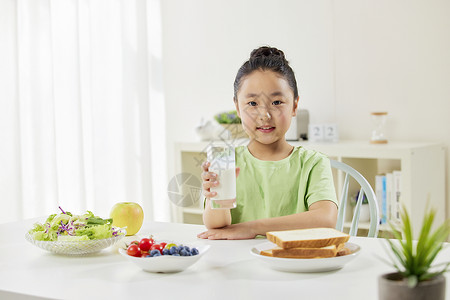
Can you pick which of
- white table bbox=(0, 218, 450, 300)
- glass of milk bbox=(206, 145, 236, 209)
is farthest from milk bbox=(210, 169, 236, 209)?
white table bbox=(0, 218, 450, 300)

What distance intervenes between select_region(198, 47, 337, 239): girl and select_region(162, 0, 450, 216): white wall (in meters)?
1.68

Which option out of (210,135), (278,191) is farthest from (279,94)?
(210,135)

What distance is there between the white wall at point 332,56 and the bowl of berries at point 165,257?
2.31 m

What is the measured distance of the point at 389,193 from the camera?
121 inches

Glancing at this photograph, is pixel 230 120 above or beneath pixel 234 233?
above

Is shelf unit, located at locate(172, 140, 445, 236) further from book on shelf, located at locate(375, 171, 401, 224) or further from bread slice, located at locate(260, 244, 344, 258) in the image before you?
bread slice, located at locate(260, 244, 344, 258)

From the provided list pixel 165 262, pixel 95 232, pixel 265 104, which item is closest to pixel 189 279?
pixel 165 262

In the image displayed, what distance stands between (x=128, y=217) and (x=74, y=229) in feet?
0.69

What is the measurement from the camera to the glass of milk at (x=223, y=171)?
1346mm

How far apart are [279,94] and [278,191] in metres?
0.30

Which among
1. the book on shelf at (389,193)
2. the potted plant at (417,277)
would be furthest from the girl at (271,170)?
the book on shelf at (389,193)

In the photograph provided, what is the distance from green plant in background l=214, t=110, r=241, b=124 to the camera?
11.8ft

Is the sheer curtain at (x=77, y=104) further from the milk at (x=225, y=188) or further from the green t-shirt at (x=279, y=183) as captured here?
the milk at (x=225, y=188)

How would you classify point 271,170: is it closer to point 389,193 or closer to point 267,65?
point 267,65
